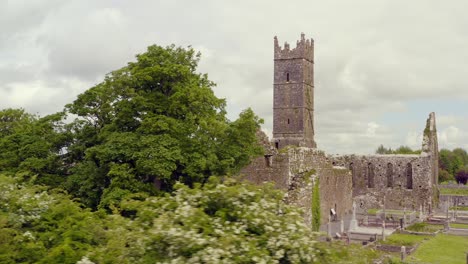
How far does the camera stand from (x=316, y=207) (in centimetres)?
2891

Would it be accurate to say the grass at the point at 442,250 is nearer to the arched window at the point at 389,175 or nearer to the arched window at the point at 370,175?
the arched window at the point at 389,175

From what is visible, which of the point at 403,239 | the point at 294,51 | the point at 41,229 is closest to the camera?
the point at 41,229

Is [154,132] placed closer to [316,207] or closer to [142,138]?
[142,138]

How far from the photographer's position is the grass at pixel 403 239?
94.7 feet

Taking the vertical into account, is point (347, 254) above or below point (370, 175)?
below

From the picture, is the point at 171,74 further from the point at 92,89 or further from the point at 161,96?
the point at 92,89

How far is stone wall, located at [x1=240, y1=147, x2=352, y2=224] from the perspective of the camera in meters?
27.5

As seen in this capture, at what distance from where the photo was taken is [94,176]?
23422mm

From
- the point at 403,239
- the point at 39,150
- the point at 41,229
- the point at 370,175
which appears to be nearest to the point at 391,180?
the point at 370,175

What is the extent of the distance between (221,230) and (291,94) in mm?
57335

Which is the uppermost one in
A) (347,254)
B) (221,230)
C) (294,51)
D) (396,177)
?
(294,51)

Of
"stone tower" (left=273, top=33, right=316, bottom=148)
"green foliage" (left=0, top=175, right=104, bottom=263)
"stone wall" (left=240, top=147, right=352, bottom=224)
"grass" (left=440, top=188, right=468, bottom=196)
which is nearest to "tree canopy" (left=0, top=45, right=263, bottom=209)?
"stone wall" (left=240, top=147, right=352, bottom=224)

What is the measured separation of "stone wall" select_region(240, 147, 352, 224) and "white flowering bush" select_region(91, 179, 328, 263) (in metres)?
17.1

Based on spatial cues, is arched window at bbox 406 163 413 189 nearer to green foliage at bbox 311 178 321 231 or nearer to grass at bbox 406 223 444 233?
grass at bbox 406 223 444 233
